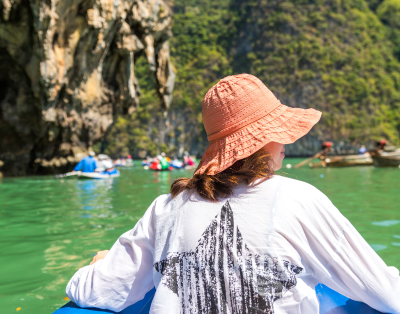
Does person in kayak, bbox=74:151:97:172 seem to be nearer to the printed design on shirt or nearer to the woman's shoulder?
the printed design on shirt

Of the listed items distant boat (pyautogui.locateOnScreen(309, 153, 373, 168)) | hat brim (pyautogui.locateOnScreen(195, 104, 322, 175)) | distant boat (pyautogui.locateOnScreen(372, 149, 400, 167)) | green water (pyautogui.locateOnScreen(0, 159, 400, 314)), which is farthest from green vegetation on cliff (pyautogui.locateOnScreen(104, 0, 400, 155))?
hat brim (pyautogui.locateOnScreen(195, 104, 322, 175))

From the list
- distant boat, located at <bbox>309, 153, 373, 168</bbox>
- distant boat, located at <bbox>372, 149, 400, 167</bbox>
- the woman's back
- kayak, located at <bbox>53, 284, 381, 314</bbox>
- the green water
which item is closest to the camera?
the woman's back

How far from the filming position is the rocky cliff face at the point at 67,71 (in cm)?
1197

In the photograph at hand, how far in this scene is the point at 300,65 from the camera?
63500mm

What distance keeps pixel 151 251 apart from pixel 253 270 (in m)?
0.39

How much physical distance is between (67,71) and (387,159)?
15699 millimetres

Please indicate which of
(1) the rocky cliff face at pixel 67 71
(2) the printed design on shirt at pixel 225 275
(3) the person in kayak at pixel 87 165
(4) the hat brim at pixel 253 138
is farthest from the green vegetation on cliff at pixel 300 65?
(2) the printed design on shirt at pixel 225 275

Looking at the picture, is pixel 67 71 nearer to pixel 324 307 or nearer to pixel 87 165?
pixel 87 165

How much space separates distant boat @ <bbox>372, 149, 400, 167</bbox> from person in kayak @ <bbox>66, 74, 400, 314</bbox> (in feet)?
60.6

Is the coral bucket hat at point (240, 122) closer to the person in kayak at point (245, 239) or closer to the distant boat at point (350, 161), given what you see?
the person in kayak at point (245, 239)

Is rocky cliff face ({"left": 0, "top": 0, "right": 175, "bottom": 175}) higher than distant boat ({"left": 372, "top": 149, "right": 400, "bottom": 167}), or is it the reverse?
rocky cliff face ({"left": 0, "top": 0, "right": 175, "bottom": 175})

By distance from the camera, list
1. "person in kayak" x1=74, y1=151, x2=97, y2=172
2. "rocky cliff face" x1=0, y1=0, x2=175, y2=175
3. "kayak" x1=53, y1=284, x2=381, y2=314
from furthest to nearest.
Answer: "person in kayak" x1=74, y1=151, x2=97, y2=172
"rocky cliff face" x1=0, y1=0, x2=175, y2=175
"kayak" x1=53, y1=284, x2=381, y2=314

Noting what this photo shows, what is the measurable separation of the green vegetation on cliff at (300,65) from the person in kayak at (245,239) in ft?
192

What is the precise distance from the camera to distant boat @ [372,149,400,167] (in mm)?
17255
